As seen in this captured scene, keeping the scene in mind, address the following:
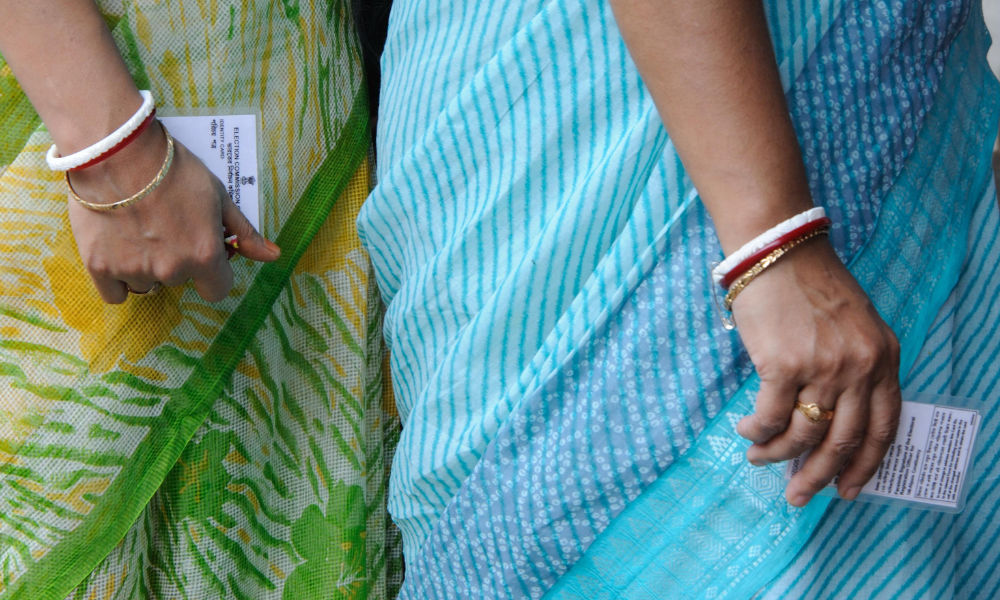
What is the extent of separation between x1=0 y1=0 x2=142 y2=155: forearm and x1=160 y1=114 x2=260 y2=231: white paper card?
0.07 m

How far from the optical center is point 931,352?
574 mm

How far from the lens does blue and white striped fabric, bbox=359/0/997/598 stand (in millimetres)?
538

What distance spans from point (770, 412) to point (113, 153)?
1.67 feet

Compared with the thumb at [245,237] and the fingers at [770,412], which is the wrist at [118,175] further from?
the fingers at [770,412]

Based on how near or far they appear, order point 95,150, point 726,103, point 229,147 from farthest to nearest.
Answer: point 229,147, point 95,150, point 726,103

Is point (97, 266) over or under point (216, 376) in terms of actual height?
over

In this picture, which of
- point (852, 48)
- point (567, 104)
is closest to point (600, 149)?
point (567, 104)

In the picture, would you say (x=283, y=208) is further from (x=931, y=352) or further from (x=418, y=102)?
(x=931, y=352)

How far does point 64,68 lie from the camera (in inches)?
23.9

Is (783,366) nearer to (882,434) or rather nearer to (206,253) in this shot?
(882,434)

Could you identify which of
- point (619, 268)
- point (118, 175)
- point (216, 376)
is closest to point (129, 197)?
point (118, 175)

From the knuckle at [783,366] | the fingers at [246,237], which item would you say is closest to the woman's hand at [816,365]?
the knuckle at [783,366]

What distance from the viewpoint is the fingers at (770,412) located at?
1.61ft

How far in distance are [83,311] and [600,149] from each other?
1.47 ft
